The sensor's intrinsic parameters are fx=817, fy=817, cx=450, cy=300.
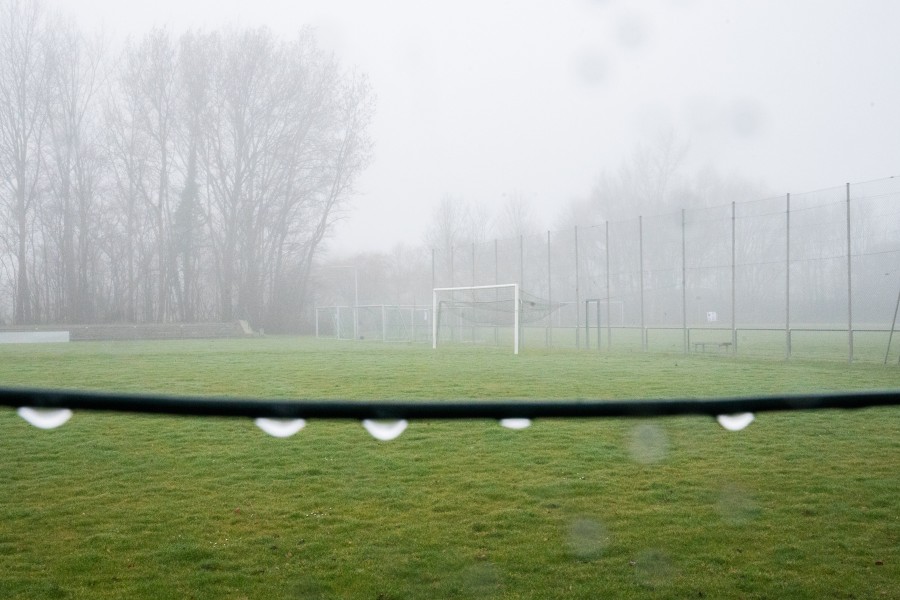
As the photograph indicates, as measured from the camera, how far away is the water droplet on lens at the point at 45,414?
53cm

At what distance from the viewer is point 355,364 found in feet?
36.2

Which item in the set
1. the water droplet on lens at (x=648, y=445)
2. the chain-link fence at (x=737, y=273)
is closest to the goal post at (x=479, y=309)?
the chain-link fence at (x=737, y=273)

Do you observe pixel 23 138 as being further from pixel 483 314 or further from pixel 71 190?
pixel 483 314

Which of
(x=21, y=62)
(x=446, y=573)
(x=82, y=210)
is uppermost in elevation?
(x=21, y=62)

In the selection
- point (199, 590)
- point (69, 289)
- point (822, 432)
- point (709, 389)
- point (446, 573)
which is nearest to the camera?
point (199, 590)

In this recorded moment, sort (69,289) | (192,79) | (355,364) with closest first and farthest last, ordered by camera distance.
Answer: (355,364) → (69,289) → (192,79)

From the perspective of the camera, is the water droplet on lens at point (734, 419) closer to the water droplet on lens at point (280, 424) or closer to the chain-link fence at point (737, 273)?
the water droplet on lens at point (280, 424)

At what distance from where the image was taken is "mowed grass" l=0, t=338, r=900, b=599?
250cm

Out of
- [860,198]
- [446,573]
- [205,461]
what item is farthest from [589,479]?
[860,198]

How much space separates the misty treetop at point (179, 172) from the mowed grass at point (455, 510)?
23684mm

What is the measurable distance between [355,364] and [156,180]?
70.6ft

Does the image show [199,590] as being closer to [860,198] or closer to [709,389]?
[709,389]

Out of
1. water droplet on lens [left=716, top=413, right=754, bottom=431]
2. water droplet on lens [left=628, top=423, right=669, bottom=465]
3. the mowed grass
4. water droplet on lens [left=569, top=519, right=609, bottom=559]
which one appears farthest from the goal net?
water droplet on lens [left=716, top=413, right=754, bottom=431]

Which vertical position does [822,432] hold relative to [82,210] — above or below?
below
